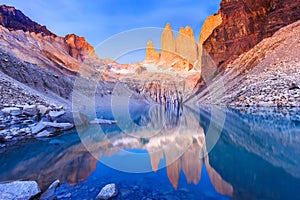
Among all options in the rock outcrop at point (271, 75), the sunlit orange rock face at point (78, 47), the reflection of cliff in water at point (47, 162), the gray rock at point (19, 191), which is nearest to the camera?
the gray rock at point (19, 191)

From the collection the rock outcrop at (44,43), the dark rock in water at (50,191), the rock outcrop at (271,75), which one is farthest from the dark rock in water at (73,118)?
the rock outcrop at (44,43)

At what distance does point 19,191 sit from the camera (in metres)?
4.36

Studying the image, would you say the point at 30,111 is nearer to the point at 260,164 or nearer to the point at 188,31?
the point at 260,164

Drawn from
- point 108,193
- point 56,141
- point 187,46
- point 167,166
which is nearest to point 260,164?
point 167,166

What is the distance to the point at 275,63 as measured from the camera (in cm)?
3359

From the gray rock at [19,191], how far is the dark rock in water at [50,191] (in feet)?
0.64

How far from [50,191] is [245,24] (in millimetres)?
69634

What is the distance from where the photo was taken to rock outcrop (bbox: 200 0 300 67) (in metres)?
49.2

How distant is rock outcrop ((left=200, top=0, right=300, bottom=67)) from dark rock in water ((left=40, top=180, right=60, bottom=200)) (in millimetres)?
60725

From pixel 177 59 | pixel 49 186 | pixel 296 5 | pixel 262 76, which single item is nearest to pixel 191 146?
pixel 49 186

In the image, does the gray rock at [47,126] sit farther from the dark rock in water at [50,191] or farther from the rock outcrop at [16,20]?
the rock outcrop at [16,20]

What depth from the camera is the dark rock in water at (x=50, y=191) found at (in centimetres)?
456

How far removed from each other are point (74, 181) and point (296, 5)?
6474 cm

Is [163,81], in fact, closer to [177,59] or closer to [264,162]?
[177,59]
